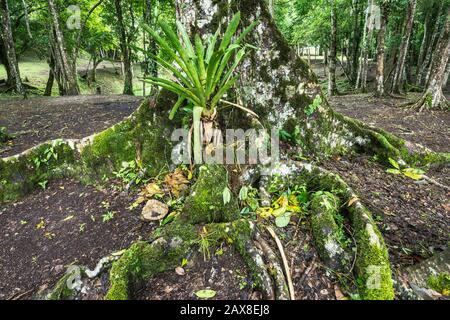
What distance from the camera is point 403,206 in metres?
2.74

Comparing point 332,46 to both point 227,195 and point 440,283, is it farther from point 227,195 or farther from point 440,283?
point 440,283

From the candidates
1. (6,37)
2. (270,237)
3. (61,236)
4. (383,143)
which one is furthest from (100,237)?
(6,37)

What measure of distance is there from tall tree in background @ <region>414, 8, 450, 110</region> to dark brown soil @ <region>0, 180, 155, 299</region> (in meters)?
8.90

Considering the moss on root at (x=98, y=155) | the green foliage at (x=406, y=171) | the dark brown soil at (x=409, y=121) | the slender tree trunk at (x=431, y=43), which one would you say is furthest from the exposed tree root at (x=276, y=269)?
the slender tree trunk at (x=431, y=43)

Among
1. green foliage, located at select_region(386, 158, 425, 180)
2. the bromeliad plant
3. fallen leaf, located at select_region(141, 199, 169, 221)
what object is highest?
the bromeliad plant

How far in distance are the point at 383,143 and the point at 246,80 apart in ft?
6.66

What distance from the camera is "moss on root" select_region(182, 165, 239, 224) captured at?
8.02ft

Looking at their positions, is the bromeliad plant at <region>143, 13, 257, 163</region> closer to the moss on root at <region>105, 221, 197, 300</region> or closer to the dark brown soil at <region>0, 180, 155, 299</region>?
the moss on root at <region>105, 221, 197, 300</region>

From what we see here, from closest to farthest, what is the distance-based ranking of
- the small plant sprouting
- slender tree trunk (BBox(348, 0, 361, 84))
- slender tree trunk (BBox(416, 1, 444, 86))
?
the small plant sprouting
slender tree trunk (BBox(416, 1, 444, 86))
slender tree trunk (BBox(348, 0, 361, 84))

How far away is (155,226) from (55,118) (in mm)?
6398

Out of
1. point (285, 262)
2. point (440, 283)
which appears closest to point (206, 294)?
point (285, 262)

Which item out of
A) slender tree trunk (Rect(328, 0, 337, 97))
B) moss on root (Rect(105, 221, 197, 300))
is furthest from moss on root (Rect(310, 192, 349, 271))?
slender tree trunk (Rect(328, 0, 337, 97))
